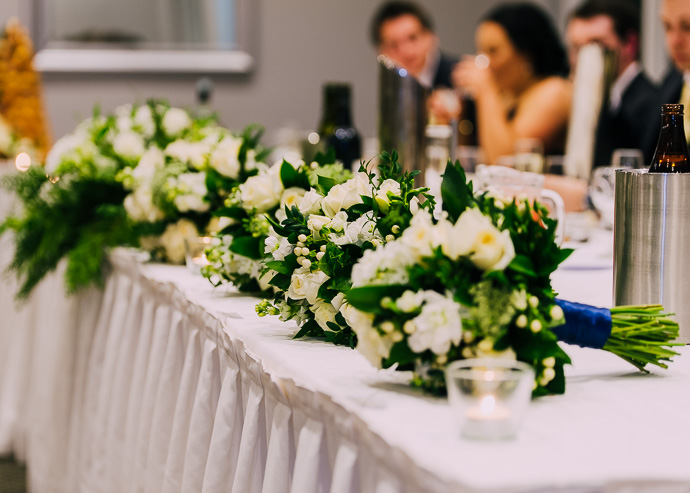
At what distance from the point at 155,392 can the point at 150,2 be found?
391 cm

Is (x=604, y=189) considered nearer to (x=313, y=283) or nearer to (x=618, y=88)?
(x=313, y=283)

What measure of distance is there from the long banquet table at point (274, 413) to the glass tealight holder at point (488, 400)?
11 millimetres

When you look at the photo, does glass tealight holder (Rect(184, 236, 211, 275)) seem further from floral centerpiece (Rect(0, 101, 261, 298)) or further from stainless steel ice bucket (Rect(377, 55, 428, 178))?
stainless steel ice bucket (Rect(377, 55, 428, 178))

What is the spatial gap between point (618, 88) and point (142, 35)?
8.95 ft

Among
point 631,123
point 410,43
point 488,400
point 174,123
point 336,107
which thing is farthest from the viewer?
point 410,43

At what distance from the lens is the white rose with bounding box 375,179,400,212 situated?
0.95 metres

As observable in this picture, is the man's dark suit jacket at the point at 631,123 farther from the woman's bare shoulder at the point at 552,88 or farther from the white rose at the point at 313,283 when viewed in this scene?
the white rose at the point at 313,283

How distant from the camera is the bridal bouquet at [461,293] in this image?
2.41ft

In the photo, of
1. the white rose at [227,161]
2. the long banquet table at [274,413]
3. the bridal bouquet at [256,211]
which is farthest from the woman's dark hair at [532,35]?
the bridal bouquet at [256,211]

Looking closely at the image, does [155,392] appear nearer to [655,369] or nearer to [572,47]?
[655,369]

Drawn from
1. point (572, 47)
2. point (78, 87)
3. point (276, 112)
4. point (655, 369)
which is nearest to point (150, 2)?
point (78, 87)

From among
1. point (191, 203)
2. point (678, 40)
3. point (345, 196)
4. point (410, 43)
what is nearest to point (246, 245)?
point (345, 196)

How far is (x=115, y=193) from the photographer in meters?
2.09

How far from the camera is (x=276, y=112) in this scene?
5.40m
